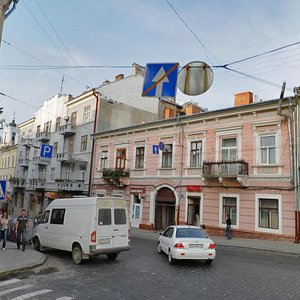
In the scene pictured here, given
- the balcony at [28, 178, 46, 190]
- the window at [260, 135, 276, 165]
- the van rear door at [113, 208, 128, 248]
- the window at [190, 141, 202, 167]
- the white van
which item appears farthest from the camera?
the balcony at [28, 178, 46, 190]

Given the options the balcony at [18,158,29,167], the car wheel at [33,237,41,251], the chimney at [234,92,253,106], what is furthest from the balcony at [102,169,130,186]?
the balcony at [18,158,29,167]

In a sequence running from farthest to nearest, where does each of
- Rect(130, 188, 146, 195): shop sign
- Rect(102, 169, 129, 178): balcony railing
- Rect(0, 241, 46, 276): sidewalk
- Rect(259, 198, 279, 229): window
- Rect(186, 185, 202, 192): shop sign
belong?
Rect(102, 169, 129, 178): balcony railing < Rect(130, 188, 146, 195): shop sign < Rect(186, 185, 202, 192): shop sign < Rect(259, 198, 279, 229): window < Rect(0, 241, 46, 276): sidewalk

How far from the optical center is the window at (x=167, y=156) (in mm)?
26141

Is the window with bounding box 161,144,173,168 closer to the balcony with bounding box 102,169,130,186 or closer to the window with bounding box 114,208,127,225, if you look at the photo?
the balcony with bounding box 102,169,130,186

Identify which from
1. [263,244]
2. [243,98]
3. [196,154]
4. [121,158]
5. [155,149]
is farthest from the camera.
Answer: [121,158]

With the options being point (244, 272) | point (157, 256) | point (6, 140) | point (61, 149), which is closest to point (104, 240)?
point (157, 256)

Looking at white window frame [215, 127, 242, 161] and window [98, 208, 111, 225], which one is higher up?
white window frame [215, 127, 242, 161]

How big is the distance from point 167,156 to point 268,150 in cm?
851

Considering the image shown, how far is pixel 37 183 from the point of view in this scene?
39.9 m

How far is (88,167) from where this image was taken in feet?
109

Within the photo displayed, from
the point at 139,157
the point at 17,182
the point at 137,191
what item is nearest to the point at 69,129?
the point at 139,157

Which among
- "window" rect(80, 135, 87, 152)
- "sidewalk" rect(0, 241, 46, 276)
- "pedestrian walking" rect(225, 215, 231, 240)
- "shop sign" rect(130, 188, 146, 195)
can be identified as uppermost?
"window" rect(80, 135, 87, 152)

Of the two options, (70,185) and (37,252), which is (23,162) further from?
(37,252)

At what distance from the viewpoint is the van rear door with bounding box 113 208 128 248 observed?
471 inches
